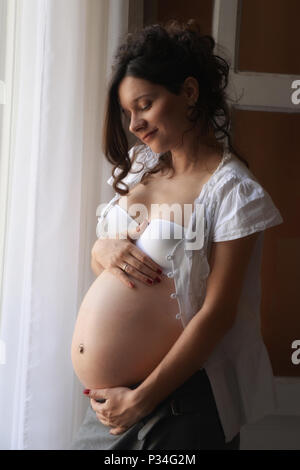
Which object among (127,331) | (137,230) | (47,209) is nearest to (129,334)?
(127,331)

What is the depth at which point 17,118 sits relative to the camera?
135 centimetres

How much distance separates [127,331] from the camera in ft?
3.67

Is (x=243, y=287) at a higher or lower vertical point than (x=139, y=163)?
lower

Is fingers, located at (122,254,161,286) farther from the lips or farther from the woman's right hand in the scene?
the lips

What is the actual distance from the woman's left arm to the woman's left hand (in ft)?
0.05

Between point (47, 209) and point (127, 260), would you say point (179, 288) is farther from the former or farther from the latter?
point (47, 209)

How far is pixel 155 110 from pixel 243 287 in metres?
0.44

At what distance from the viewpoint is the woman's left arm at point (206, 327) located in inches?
42.2

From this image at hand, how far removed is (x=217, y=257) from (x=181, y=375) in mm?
248

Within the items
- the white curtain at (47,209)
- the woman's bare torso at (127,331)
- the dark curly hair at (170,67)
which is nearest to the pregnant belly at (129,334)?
the woman's bare torso at (127,331)

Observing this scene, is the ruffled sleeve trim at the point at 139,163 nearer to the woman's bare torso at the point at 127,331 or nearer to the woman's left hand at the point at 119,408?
the woman's bare torso at the point at 127,331

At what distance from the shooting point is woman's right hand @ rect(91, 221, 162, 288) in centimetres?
114

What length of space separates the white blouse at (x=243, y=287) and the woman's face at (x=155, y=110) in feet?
0.43

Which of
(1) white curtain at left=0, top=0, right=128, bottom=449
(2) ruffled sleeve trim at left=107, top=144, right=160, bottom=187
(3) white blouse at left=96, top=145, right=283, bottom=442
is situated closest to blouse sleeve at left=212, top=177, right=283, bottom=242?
(3) white blouse at left=96, top=145, right=283, bottom=442
